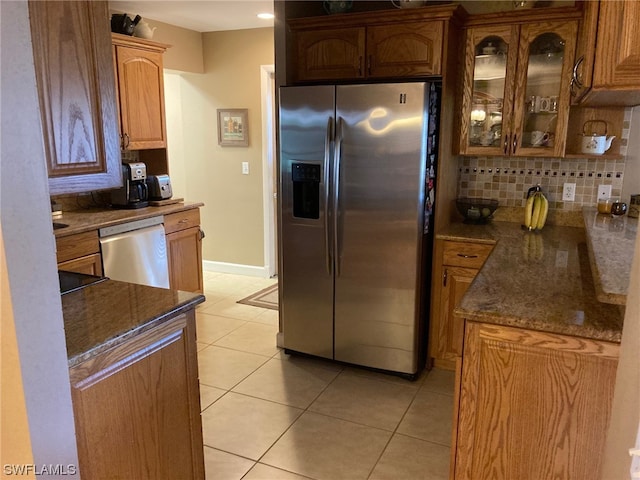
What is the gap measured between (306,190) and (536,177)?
58.4 inches

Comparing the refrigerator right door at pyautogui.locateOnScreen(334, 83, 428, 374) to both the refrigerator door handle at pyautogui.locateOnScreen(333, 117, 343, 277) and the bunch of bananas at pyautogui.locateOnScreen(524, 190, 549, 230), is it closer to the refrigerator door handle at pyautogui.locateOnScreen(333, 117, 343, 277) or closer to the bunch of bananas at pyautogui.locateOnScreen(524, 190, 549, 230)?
→ the refrigerator door handle at pyautogui.locateOnScreen(333, 117, 343, 277)

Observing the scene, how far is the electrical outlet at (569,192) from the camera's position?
3131 millimetres

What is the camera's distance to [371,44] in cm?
294

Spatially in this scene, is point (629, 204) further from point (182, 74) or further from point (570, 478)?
point (182, 74)

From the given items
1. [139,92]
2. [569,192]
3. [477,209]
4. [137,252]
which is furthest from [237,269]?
[569,192]

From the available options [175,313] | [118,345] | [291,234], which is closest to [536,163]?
[291,234]

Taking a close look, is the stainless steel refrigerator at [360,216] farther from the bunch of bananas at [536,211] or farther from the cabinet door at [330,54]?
the bunch of bananas at [536,211]

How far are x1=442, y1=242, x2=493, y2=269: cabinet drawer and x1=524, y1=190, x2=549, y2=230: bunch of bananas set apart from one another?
0.41 meters

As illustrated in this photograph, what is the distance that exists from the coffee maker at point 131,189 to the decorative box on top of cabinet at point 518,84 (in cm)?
238

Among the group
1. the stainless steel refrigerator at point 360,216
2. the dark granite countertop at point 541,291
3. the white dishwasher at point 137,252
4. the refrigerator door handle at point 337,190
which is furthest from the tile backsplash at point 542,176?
the white dishwasher at point 137,252

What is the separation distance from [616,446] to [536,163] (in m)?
2.33

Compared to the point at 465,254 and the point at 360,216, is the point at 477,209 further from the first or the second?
the point at 360,216

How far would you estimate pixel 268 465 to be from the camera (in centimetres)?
229

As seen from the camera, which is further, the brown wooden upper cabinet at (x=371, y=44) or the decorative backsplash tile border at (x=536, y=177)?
the decorative backsplash tile border at (x=536, y=177)
